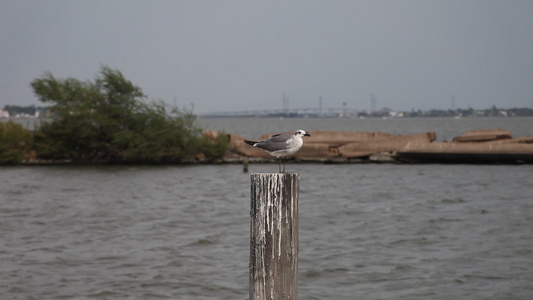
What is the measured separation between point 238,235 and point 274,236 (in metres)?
13.3

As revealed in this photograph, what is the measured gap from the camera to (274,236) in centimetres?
746

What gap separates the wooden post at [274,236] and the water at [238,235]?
6.36 meters

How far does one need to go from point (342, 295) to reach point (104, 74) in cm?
2960

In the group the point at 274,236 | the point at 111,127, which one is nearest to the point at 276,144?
the point at 274,236

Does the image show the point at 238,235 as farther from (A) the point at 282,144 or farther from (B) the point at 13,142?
(B) the point at 13,142

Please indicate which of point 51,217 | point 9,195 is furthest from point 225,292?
point 9,195

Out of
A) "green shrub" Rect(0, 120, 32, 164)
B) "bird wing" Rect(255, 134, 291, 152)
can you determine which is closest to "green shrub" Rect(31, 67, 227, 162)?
"green shrub" Rect(0, 120, 32, 164)

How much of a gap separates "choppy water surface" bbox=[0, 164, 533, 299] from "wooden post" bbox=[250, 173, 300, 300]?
641 cm

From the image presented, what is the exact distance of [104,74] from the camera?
41406 millimetres

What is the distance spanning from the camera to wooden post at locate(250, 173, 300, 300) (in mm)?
7293

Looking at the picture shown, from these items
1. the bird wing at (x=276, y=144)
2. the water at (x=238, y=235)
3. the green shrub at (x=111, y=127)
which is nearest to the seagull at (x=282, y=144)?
the bird wing at (x=276, y=144)

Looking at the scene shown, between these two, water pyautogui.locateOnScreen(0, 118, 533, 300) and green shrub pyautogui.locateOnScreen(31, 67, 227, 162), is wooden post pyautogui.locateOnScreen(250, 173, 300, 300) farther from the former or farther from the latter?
green shrub pyautogui.locateOnScreen(31, 67, 227, 162)

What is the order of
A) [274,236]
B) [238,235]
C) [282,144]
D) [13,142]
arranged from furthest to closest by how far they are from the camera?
[13,142], [238,235], [282,144], [274,236]

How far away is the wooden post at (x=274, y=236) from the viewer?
23.9 ft
